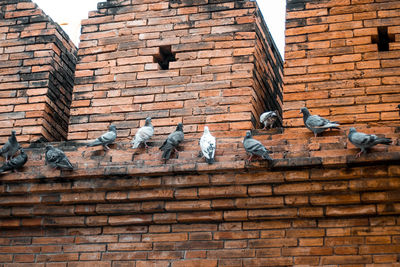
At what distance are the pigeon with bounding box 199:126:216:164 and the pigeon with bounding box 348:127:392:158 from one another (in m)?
1.27

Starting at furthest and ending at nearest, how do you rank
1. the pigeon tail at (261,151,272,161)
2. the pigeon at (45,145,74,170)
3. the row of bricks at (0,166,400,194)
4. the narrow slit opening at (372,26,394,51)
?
the narrow slit opening at (372,26,394,51) < the pigeon at (45,145,74,170) < the pigeon tail at (261,151,272,161) < the row of bricks at (0,166,400,194)

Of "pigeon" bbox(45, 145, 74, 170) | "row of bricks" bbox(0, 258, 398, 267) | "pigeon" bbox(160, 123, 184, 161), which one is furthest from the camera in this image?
"pigeon" bbox(45, 145, 74, 170)

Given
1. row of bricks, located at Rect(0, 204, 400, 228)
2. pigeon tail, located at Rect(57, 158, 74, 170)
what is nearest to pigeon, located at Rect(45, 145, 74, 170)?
pigeon tail, located at Rect(57, 158, 74, 170)

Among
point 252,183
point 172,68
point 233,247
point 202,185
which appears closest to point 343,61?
point 252,183

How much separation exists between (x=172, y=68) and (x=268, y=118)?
48.1 inches

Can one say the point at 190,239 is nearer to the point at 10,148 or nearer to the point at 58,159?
the point at 58,159

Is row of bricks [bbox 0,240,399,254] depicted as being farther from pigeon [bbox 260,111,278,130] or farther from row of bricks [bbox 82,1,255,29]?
row of bricks [bbox 82,1,255,29]

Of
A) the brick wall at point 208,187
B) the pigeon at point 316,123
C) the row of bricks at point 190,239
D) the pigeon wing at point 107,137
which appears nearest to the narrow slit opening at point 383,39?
the brick wall at point 208,187

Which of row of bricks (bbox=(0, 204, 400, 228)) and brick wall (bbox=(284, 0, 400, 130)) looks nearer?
row of bricks (bbox=(0, 204, 400, 228))

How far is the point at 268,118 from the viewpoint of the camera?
292 inches

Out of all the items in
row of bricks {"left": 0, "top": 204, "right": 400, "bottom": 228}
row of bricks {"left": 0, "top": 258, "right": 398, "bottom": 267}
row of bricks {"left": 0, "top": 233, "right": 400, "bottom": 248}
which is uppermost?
row of bricks {"left": 0, "top": 204, "right": 400, "bottom": 228}

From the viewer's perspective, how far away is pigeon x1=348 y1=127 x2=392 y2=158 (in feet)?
20.9

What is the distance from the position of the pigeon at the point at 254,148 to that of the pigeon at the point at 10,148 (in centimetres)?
239

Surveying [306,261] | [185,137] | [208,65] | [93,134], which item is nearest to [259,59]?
[208,65]
